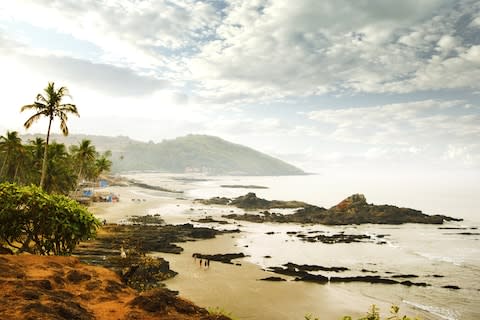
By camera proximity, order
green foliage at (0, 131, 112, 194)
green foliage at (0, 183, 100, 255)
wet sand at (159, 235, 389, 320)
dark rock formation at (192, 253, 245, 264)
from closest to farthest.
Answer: green foliage at (0, 183, 100, 255) < wet sand at (159, 235, 389, 320) < dark rock formation at (192, 253, 245, 264) < green foliage at (0, 131, 112, 194)

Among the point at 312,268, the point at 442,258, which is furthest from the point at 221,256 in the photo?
the point at 442,258

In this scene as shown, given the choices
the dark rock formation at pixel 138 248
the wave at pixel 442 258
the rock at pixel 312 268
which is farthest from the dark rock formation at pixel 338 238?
the rock at pixel 312 268

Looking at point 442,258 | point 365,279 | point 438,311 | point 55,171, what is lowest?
point 438,311

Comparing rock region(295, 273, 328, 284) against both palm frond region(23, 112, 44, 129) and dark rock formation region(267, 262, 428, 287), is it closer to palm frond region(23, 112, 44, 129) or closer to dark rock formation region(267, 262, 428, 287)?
dark rock formation region(267, 262, 428, 287)

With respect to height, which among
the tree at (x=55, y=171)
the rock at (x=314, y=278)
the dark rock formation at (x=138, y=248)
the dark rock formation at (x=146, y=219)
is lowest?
the rock at (x=314, y=278)

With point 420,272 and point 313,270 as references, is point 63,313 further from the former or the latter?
point 420,272

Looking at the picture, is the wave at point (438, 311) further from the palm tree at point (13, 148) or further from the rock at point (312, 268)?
the palm tree at point (13, 148)

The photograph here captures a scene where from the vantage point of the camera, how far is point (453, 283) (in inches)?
1246

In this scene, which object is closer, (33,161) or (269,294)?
(269,294)

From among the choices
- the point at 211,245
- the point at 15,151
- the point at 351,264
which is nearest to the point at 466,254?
the point at 351,264

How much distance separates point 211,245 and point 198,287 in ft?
56.9

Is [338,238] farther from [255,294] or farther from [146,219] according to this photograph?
[146,219]

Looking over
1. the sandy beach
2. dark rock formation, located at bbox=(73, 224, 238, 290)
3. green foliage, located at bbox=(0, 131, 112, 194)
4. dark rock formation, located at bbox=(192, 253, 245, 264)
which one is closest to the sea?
dark rock formation, located at bbox=(192, 253, 245, 264)

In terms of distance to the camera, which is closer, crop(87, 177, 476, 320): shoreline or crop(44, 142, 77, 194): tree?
crop(87, 177, 476, 320): shoreline
